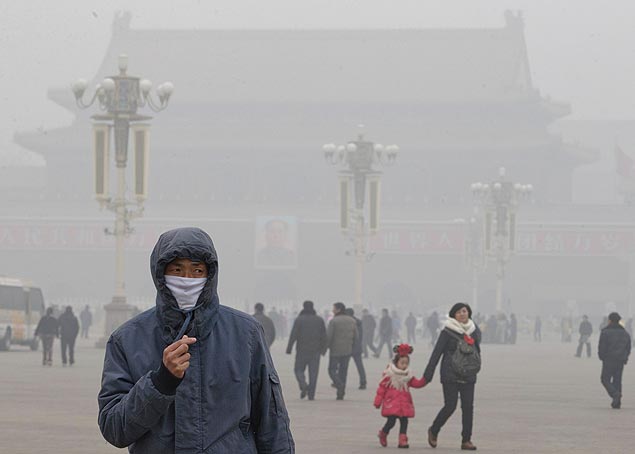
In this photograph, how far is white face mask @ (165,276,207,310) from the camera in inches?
149

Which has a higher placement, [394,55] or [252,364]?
[394,55]

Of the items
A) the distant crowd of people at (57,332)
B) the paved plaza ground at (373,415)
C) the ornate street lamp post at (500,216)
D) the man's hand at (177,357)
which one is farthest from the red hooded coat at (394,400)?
the ornate street lamp post at (500,216)

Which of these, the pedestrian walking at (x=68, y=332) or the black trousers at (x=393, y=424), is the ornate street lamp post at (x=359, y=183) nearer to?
the pedestrian walking at (x=68, y=332)

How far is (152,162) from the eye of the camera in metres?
68.2

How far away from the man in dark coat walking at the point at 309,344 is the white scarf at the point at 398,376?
456 centimetres

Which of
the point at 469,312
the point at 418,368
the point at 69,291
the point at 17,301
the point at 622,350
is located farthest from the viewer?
the point at 69,291

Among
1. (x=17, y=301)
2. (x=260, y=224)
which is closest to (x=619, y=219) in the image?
(x=260, y=224)

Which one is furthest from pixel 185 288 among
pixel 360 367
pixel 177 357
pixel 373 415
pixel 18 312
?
pixel 18 312

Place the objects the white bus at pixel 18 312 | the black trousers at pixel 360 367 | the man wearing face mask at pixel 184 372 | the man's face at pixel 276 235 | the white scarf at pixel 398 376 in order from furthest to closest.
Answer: the man's face at pixel 276 235
the white bus at pixel 18 312
the black trousers at pixel 360 367
the white scarf at pixel 398 376
the man wearing face mask at pixel 184 372

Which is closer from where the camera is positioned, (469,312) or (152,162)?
(469,312)

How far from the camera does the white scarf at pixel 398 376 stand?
36.4 ft

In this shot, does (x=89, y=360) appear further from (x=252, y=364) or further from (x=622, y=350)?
(x=252, y=364)

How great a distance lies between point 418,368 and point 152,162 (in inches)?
1789

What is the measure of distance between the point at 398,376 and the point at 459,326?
0.60 metres
